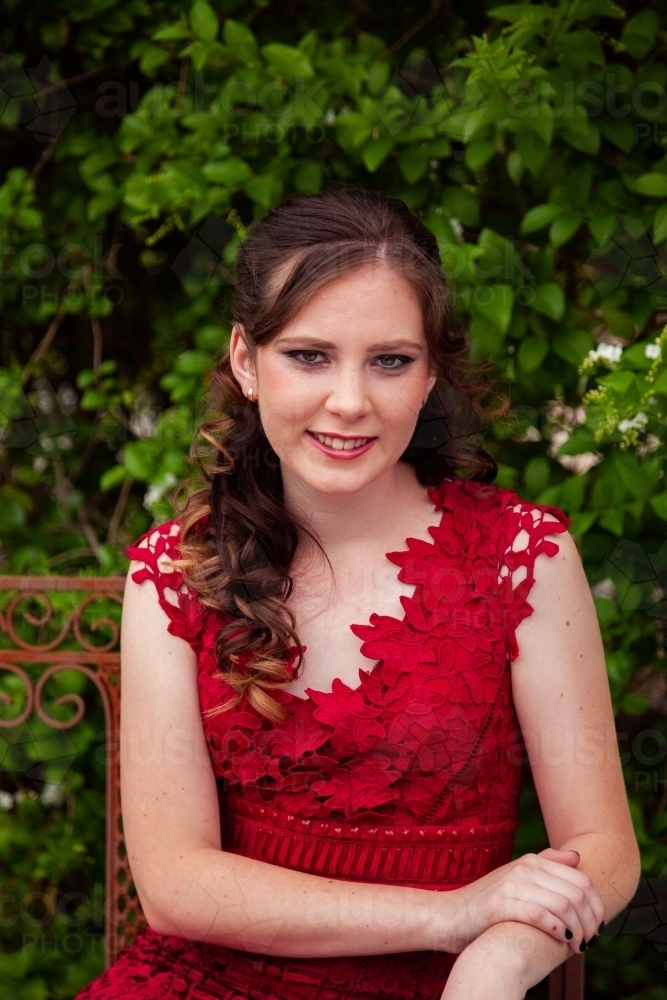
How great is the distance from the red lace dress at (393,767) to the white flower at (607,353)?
0.40 m

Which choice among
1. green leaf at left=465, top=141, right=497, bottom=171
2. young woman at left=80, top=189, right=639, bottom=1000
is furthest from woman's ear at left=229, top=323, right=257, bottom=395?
green leaf at left=465, top=141, right=497, bottom=171

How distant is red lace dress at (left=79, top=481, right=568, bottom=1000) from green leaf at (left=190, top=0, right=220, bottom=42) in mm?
1204

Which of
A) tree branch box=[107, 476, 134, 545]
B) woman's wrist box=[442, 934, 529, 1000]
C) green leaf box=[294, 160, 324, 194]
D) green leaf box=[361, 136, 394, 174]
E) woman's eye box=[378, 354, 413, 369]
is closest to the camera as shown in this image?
woman's wrist box=[442, 934, 529, 1000]

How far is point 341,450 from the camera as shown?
1.77 metres

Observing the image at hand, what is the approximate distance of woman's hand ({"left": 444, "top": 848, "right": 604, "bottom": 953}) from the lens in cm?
158

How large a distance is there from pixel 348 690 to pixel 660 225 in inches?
40.2

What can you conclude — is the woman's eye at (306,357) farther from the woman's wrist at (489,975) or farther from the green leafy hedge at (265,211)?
the woman's wrist at (489,975)

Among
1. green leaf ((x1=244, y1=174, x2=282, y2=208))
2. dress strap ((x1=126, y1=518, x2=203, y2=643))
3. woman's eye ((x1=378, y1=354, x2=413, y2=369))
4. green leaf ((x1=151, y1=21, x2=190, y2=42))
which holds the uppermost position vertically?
green leaf ((x1=151, y1=21, x2=190, y2=42))

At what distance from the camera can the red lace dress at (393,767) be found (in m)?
1.81

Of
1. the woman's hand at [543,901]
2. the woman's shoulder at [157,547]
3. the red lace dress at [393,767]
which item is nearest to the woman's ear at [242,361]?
the woman's shoulder at [157,547]

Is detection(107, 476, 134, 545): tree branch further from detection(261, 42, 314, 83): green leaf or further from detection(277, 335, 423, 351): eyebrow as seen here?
detection(277, 335, 423, 351): eyebrow

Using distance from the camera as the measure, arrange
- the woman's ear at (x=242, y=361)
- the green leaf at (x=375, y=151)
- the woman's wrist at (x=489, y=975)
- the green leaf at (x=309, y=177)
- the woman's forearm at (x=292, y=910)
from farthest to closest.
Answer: the green leaf at (x=309, y=177) → the green leaf at (x=375, y=151) → the woman's ear at (x=242, y=361) → the woman's forearm at (x=292, y=910) → the woman's wrist at (x=489, y=975)

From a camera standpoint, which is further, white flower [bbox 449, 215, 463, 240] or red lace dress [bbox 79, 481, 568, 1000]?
white flower [bbox 449, 215, 463, 240]

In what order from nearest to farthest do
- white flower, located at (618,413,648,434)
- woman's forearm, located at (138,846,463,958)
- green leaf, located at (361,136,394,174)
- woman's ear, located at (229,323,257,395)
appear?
A: woman's forearm, located at (138,846,463,958)
woman's ear, located at (229,323,257,395)
white flower, located at (618,413,648,434)
green leaf, located at (361,136,394,174)
